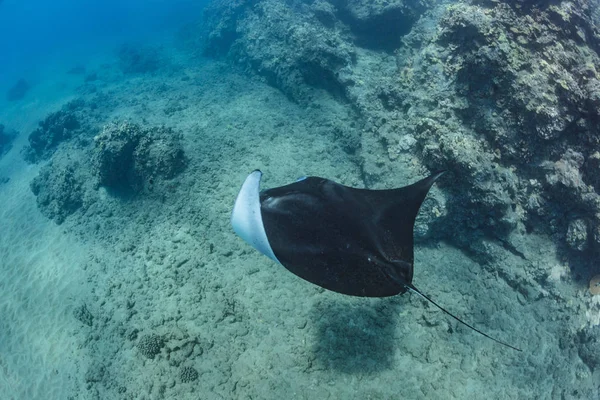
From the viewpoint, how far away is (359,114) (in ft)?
26.3

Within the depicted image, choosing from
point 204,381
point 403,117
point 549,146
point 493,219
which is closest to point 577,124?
point 549,146

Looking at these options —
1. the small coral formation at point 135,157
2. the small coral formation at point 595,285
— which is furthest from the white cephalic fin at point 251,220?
the small coral formation at point 595,285

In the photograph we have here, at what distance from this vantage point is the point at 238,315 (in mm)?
4637

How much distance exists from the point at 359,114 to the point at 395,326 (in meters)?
5.57

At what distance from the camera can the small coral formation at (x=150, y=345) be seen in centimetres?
438

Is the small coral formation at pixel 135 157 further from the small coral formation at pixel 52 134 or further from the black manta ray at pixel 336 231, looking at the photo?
the small coral formation at pixel 52 134

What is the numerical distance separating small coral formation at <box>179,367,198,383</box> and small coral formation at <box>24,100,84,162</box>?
11.1 m

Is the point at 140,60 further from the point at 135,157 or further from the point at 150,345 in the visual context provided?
the point at 150,345

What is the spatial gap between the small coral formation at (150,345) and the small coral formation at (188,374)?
1.77 feet

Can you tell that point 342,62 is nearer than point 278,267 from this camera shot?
No

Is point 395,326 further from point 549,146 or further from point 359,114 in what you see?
point 359,114

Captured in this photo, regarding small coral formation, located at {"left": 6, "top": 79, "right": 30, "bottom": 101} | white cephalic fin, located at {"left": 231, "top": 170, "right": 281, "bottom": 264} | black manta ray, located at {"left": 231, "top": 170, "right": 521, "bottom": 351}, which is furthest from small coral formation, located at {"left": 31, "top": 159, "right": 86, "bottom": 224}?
small coral formation, located at {"left": 6, "top": 79, "right": 30, "bottom": 101}

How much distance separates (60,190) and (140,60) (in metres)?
15.7

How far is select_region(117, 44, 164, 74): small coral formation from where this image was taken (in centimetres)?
1883
